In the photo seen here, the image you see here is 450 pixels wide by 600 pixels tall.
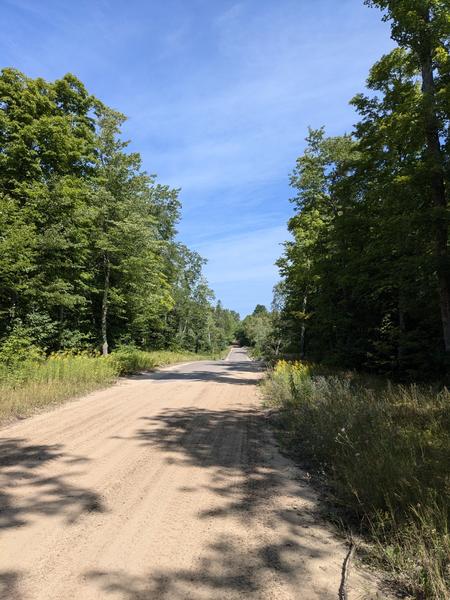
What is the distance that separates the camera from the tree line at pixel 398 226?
466 inches

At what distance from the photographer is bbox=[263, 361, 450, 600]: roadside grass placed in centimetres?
320

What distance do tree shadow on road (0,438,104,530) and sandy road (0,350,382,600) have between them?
14mm

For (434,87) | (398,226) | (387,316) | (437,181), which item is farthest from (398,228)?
(387,316)

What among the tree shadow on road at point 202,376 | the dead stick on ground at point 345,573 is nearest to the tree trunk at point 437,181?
the tree shadow on road at point 202,376

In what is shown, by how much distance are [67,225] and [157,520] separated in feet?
55.9

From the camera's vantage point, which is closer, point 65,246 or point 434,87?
point 434,87

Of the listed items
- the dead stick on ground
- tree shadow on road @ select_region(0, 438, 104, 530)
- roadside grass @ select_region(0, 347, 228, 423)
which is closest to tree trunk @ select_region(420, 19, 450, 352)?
the dead stick on ground

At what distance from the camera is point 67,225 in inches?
742

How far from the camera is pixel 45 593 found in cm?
287

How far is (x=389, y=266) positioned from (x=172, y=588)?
13049 millimetres

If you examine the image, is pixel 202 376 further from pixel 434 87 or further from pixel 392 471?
pixel 392 471

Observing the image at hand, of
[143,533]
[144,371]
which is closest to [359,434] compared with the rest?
[143,533]

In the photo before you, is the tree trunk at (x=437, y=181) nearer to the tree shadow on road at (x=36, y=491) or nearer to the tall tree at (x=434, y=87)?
the tall tree at (x=434, y=87)

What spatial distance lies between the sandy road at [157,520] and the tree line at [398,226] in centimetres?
835
